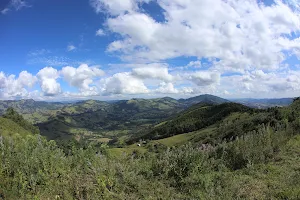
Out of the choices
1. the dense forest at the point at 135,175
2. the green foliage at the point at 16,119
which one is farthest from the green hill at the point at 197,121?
the dense forest at the point at 135,175

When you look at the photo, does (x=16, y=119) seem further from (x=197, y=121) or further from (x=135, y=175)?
(x=135, y=175)

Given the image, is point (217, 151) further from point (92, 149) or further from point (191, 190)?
point (92, 149)

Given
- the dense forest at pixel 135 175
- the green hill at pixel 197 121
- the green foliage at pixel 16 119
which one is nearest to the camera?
the dense forest at pixel 135 175

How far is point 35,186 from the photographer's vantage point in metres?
6.12

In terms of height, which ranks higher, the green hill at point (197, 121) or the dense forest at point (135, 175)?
the dense forest at point (135, 175)

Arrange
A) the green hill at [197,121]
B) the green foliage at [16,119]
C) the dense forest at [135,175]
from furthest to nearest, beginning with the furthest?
the green hill at [197,121], the green foliage at [16,119], the dense forest at [135,175]

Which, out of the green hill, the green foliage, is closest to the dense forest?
the green foliage

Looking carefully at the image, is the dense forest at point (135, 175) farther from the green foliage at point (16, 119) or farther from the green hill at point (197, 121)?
the green hill at point (197, 121)

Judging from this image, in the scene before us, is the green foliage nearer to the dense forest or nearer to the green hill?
the green hill

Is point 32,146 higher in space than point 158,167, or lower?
higher

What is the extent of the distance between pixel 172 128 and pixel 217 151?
152m

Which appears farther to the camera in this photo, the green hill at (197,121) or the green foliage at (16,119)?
the green hill at (197,121)

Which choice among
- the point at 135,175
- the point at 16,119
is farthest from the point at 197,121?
the point at 135,175

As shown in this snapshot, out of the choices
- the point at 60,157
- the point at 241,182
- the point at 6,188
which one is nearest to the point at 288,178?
the point at 241,182
